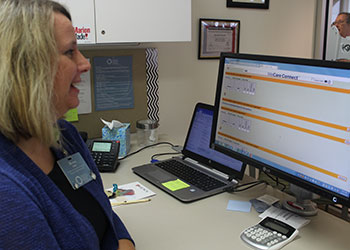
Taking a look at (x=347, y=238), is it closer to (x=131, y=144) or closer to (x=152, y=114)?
(x=131, y=144)

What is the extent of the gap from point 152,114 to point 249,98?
1.12m

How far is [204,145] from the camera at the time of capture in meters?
1.61

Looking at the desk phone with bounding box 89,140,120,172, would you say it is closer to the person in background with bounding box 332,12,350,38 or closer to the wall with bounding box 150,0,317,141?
the wall with bounding box 150,0,317,141

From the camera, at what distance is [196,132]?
5.45ft

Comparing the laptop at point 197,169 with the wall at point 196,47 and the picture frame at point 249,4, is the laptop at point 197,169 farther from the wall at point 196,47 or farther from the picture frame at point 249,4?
the picture frame at point 249,4

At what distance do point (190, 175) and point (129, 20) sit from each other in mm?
768

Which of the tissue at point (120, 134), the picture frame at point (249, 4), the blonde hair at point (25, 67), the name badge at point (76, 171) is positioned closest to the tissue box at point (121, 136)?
the tissue at point (120, 134)

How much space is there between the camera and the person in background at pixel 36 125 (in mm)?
765

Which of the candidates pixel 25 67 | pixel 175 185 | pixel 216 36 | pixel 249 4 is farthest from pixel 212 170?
pixel 249 4

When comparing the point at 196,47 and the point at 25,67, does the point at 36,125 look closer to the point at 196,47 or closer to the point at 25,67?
the point at 25,67

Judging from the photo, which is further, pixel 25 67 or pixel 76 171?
pixel 76 171

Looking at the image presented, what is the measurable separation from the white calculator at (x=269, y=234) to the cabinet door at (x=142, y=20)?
102 centimetres

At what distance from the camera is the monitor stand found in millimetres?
1218

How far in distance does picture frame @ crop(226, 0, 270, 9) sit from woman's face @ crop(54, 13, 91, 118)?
66.5 inches
